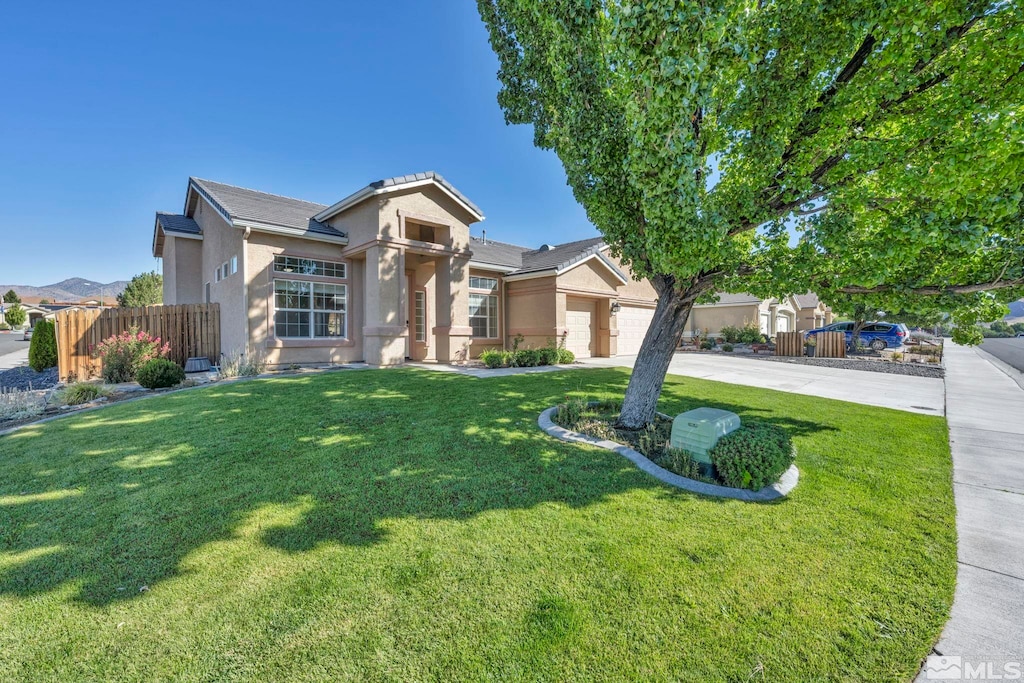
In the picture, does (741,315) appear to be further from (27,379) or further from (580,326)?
(27,379)

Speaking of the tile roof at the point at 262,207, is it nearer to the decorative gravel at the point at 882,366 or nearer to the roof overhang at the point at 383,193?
the roof overhang at the point at 383,193

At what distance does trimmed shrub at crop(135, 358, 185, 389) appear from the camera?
8.91 metres

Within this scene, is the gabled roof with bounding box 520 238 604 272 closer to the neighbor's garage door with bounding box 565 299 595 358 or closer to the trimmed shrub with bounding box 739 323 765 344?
the neighbor's garage door with bounding box 565 299 595 358

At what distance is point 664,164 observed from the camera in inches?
177

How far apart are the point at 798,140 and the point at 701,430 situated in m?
4.09

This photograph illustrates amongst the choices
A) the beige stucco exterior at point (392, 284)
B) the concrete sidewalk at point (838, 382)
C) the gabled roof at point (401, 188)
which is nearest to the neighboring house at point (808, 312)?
the concrete sidewalk at point (838, 382)

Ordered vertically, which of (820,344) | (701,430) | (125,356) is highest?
(820,344)

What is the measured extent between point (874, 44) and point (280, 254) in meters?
13.7

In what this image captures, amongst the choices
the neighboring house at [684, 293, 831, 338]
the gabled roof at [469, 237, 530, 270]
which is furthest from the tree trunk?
the neighboring house at [684, 293, 831, 338]

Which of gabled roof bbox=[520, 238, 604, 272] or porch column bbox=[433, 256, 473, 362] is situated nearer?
porch column bbox=[433, 256, 473, 362]

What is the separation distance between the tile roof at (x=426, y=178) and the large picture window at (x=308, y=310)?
12.4 ft

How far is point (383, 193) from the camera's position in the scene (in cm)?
1215

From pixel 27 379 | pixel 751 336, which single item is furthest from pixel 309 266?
pixel 751 336

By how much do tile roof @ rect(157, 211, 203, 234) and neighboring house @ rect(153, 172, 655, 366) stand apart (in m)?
0.09
